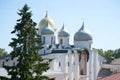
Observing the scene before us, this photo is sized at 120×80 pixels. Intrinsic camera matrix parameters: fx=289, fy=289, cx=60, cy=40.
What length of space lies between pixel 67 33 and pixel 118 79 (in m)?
34.9

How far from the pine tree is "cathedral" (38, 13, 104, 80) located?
85.3 ft

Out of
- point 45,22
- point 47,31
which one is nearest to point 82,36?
point 47,31

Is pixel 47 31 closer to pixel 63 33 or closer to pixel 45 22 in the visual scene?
pixel 45 22

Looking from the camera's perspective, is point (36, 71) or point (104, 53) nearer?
point (36, 71)

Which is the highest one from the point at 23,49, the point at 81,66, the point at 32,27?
the point at 32,27

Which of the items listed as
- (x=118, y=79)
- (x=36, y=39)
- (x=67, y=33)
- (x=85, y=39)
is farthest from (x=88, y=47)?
(x=36, y=39)

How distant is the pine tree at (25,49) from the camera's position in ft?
56.0

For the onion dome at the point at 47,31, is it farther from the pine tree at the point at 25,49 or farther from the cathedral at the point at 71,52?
the pine tree at the point at 25,49

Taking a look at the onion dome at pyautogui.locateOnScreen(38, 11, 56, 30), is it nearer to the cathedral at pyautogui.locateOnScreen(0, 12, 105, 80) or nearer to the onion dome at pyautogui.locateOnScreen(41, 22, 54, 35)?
the cathedral at pyautogui.locateOnScreen(0, 12, 105, 80)

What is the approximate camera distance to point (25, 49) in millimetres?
17344

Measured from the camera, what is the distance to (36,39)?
1752cm

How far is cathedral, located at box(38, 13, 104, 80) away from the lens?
1793 inches

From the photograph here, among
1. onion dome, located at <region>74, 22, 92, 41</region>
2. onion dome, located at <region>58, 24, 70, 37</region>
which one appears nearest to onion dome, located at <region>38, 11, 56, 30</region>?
onion dome, located at <region>58, 24, 70, 37</region>

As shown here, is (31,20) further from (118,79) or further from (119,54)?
(119,54)
